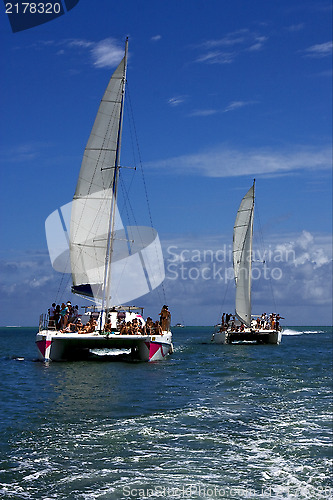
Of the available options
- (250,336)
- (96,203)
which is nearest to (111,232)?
(96,203)

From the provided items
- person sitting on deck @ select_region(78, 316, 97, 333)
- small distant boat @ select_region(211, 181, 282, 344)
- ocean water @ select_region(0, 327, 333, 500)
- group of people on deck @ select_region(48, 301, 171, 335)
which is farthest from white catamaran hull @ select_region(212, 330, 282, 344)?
ocean water @ select_region(0, 327, 333, 500)

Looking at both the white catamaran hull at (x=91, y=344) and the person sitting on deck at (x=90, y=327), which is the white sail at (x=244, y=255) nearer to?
the white catamaran hull at (x=91, y=344)

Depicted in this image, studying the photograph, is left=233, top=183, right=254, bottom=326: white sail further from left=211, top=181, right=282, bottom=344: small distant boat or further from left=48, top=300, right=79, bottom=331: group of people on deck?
left=48, top=300, right=79, bottom=331: group of people on deck

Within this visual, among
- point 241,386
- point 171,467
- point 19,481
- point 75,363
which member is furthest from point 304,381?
point 19,481

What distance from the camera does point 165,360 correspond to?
1261 inches

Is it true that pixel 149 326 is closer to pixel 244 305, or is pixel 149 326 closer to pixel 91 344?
pixel 91 344

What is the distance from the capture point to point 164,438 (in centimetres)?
1212

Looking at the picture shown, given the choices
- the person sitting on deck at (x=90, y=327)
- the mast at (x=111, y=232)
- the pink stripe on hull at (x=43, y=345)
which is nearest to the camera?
the pink stripe on hull at (x=43, y=345)

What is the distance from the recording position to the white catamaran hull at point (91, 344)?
90.8 feet

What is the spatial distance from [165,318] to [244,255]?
2449 centimetres

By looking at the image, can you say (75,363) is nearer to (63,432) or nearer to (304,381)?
(304,381)

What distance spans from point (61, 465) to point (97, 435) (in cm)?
226

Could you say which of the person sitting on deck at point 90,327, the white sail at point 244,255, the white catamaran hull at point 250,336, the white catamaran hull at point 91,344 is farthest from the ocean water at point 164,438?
the white sail at point 244,255

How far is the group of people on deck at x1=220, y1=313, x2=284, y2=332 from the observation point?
56094 mm
